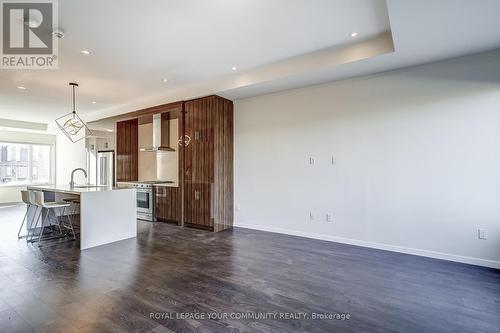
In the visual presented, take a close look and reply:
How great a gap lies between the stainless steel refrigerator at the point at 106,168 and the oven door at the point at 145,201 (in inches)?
62.0

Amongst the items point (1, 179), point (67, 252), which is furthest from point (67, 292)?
point (1, 179)

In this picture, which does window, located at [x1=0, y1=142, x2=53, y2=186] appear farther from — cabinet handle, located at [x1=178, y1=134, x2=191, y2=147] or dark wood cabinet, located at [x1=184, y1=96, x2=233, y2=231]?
dark wood cabinet, located at [x1=184, y1=96, x2=233, y2=231]

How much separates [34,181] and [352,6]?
38.0ft

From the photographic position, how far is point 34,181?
9281 millimetres

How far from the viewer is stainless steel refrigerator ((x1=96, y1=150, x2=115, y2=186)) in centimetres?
735

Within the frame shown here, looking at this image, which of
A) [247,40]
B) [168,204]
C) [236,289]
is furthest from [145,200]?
[247,40]

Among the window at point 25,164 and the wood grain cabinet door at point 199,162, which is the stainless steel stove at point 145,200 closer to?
the wood grain cabinet door at point 199,162

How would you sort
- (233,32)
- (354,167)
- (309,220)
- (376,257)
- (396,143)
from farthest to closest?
1. (309,220)
2. (354,167)
3. (396,143)
4. (376,257)
5. (233,32)

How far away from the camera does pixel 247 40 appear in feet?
11.1

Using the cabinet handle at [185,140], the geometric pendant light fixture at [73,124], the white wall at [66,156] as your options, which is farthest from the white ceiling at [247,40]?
the white wall at [66,156]

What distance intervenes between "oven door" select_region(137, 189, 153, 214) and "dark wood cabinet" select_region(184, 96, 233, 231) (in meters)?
1.19

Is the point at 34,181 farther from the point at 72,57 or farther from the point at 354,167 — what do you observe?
the point at 354,167

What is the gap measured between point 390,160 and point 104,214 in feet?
15.6

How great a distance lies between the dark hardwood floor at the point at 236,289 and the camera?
2041 mm
